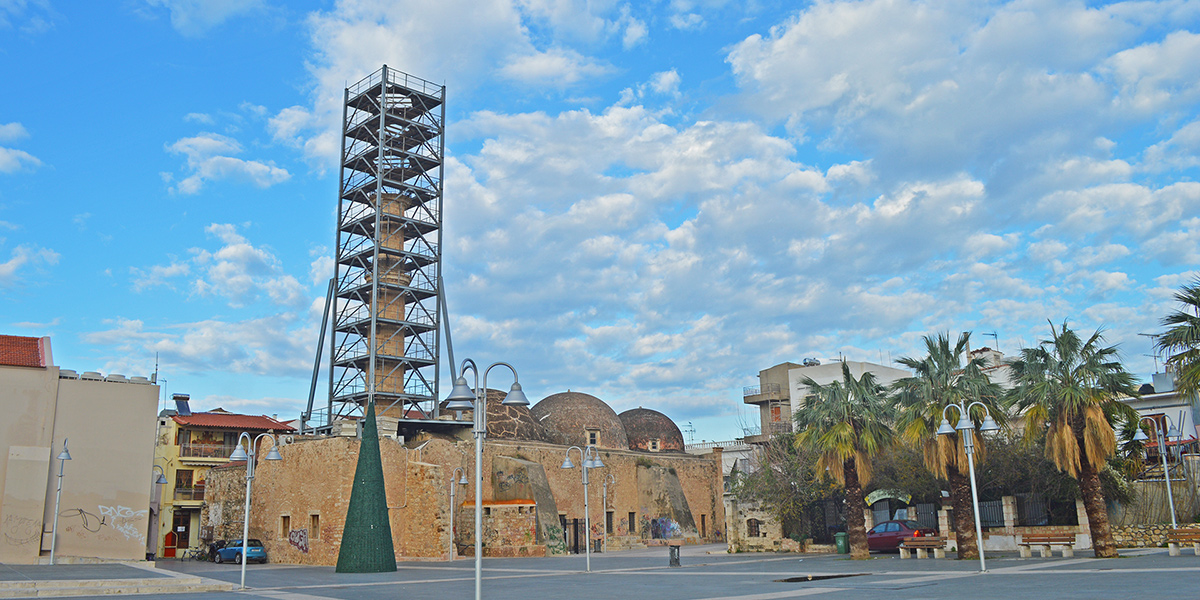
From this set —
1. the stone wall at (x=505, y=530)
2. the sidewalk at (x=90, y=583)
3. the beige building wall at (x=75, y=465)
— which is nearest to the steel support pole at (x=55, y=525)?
the beige building wall at (x=75, y=465)

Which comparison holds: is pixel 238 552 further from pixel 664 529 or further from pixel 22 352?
pixel 664 529

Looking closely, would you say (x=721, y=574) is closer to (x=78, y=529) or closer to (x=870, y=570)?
(x=870, y=570)

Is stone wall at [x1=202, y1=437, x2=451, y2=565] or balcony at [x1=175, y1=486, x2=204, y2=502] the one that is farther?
balcony at [x1=175, y1=486, x2=204, y2=502]

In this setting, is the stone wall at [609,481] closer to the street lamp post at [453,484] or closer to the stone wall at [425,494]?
the stone wall at [425,494]

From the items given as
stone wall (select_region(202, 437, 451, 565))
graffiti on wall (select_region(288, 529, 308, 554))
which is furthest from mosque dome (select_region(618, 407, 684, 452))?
graffiti on wall (select_region(288, 529, 308, 554))

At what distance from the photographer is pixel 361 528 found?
24312 mm

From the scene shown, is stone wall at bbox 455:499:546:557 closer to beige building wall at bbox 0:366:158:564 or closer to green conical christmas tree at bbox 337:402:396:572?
green conical christmas tree at bbox 337:402:396:572

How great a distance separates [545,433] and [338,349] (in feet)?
46.3

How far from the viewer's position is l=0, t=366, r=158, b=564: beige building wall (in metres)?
26.7

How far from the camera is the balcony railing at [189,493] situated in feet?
149

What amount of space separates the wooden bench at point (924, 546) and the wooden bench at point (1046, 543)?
222cm

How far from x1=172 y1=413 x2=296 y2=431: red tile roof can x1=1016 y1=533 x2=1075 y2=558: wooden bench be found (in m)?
37.1

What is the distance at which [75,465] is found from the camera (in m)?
28.0

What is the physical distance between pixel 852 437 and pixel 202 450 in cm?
3625
